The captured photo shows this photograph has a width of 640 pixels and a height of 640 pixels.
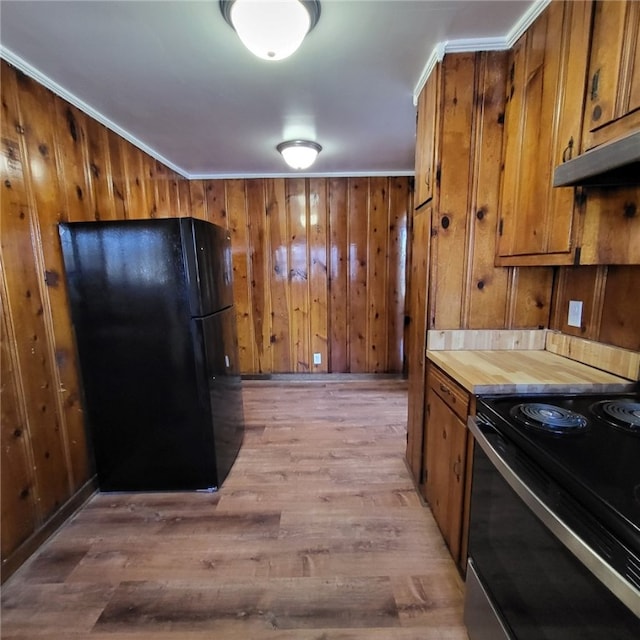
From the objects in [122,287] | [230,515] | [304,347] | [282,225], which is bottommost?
[230,515]

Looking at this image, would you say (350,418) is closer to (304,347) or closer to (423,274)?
(304,347)

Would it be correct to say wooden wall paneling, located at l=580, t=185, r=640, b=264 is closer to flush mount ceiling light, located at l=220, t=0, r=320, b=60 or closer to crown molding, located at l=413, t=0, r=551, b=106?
crown molding, located at l=413, t=0, r=551, b=106

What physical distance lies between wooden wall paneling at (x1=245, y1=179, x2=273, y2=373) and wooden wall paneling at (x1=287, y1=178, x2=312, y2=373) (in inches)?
11.7

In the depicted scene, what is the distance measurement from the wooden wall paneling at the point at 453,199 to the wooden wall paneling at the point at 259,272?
2.61 m

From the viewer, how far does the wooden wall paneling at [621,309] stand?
1325mm

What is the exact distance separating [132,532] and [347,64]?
2.76 meters

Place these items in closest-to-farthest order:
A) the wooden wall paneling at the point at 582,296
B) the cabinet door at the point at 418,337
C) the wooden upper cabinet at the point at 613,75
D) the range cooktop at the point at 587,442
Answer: the range cooktop at the point at 587,442 < the wooden upper cabinet at the point at 613,75 < the wooden wall paneling at the point at 582,296 < the cabinet door at the point at 418,337

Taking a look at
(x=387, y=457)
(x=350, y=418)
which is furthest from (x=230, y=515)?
(x=350, y=418)

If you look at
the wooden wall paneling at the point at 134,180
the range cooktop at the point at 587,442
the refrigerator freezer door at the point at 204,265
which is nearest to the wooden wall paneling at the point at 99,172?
the wooden wall paneling at the point at 134,180

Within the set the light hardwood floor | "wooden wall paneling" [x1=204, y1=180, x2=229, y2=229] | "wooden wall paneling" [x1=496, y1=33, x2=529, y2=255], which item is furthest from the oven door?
"wooden wall paneling" [x1=204, y1=180, x2=229, y2=229]

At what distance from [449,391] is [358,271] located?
263 centimetres

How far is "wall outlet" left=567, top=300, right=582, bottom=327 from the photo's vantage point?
1.61m

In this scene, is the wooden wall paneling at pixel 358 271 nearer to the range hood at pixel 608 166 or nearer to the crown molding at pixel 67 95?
the crown molding at pixel 67 95

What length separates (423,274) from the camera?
6.26 feet
